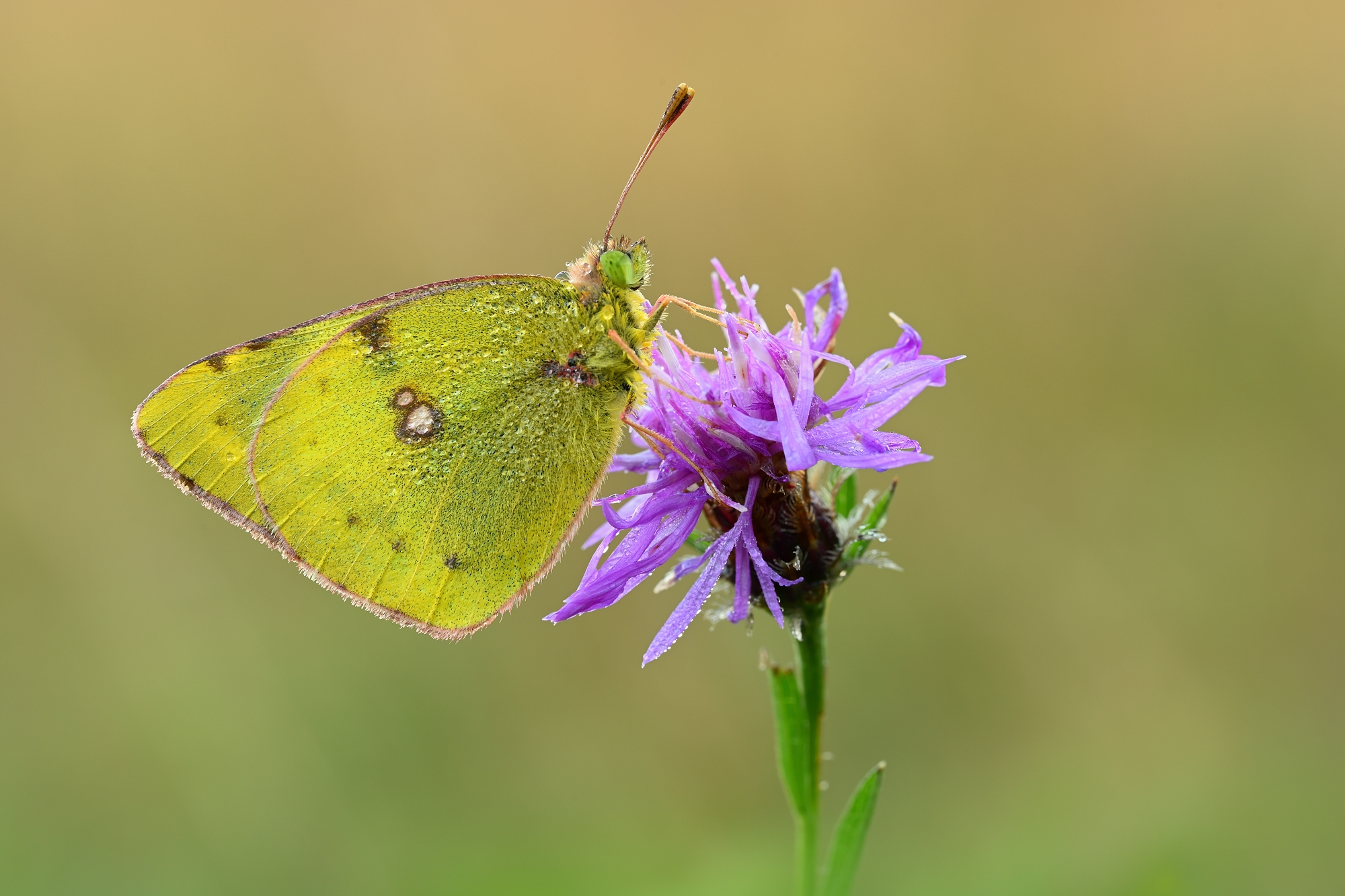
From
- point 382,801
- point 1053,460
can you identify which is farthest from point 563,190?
point 382,801

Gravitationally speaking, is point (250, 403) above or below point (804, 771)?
above

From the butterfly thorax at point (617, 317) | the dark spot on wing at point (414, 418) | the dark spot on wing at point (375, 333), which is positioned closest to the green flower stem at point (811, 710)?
the butterfly thorax at point (617, 317)

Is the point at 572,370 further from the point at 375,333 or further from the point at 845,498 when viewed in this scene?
the point at 845,498

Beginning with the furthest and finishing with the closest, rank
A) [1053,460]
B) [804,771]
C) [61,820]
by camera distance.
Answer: [1053,460] < [61,820] < [804,771]

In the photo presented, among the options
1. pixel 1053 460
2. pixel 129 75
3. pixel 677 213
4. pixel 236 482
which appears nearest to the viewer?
pixel 236 482

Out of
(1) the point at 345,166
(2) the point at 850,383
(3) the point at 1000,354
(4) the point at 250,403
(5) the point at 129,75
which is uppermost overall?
(5) the point at 129,75

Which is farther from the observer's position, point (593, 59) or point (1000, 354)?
point (593, 59)

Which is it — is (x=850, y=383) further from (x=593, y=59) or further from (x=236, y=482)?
(x=593, y=59)

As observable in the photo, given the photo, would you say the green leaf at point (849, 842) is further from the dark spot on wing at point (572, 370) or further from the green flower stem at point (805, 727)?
the dark spot on wing at point (572, 370)
